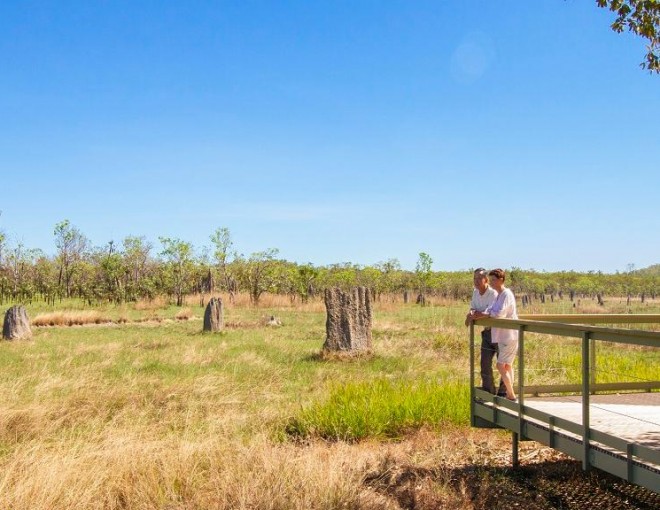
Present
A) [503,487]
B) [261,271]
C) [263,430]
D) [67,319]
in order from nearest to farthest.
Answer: [503,487] < [263,430] < [67,319] < [261,271]

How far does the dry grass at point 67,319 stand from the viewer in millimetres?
21844

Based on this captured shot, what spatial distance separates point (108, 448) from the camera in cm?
630

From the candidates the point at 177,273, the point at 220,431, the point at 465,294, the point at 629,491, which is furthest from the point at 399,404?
the point at 465,294

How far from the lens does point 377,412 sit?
8070mm

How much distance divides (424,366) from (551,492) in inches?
262

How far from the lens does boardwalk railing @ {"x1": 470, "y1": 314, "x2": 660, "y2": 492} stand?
4.14 metres

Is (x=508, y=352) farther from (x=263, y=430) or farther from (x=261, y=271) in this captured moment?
(x=261, y=271)

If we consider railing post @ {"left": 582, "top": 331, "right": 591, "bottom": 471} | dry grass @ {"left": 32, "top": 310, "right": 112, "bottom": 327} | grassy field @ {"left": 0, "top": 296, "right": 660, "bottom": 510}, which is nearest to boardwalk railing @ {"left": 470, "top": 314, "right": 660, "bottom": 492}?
railing post @ {"left": 582, "top": 331, "right": 591, "bottom": 471}

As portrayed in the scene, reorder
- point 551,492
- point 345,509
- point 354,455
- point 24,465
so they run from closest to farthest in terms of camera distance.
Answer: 1. point 345,509
2. point 24,465
3. point 551,492
4. point 354,455

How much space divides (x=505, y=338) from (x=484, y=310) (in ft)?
1.77

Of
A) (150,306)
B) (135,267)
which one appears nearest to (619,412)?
(150,306)

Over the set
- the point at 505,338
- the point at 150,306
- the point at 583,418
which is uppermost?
the point at 505,338

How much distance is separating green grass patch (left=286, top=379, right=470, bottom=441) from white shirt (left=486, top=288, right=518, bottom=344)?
7.13ft

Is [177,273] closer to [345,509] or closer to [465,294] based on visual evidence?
[465,294]
